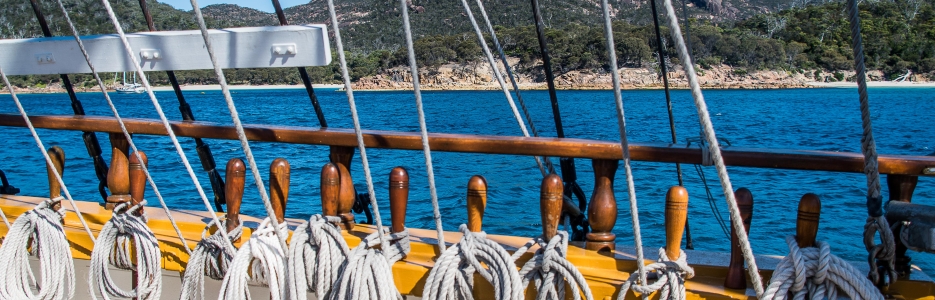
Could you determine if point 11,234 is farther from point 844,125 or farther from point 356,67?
point 356,67

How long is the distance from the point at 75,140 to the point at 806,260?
2187 centimetres

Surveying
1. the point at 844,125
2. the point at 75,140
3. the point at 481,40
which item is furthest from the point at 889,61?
the point at 481,40

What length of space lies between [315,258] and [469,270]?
42cm

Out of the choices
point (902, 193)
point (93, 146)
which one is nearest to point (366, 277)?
point (902, 193)

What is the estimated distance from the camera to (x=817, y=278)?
1.33 metres

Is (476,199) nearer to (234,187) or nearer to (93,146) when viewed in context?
(234,187)

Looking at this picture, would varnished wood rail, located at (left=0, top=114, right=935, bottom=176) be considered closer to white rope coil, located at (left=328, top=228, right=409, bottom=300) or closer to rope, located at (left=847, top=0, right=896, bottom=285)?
rope, located at (left=847, top=0, right=896, bottom=285)

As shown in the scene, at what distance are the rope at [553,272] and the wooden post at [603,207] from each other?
0.13 m

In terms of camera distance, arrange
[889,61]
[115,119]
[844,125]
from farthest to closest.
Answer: [889,61]
[844,125]
[115,119]

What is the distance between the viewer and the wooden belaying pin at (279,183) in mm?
1785

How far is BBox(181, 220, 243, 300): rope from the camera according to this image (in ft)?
5.91

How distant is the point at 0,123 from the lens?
2.30 metres

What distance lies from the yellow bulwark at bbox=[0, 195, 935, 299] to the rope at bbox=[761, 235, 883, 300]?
0.13 meters

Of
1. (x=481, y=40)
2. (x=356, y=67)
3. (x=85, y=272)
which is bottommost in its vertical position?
(x=85, y=272)
